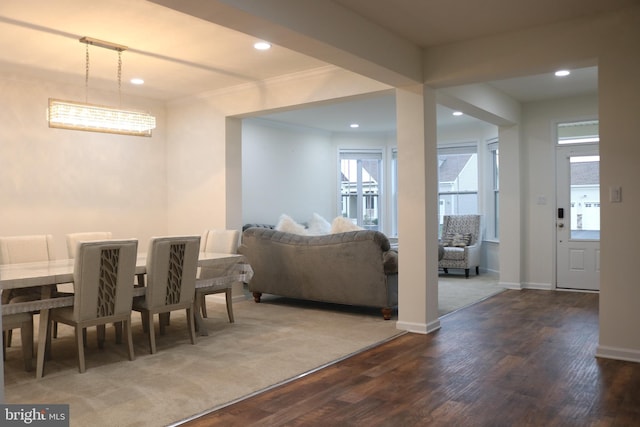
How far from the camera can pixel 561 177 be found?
701 centimetres

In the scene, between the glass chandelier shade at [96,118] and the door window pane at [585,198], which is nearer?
the glass chandelier shade at [96,118]

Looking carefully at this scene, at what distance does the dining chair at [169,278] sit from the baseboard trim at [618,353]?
10.5ft

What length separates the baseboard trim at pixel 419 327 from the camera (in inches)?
186

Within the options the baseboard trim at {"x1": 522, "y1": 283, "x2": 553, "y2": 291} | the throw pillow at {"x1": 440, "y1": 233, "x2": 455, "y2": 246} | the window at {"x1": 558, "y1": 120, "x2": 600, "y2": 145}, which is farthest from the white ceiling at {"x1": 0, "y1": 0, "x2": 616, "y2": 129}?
the throw pillow at {"x1": 440, "y1": 233, "x2": 455, "y2": 246}

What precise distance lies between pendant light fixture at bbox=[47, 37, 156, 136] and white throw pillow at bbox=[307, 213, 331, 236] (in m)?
4.40

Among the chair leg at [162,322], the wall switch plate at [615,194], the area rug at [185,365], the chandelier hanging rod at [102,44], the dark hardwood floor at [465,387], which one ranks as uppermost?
the chandelier hanging rod at [102,44]

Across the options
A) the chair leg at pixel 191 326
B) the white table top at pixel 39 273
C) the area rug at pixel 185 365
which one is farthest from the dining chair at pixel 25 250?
the chair leg at pixel 191 326

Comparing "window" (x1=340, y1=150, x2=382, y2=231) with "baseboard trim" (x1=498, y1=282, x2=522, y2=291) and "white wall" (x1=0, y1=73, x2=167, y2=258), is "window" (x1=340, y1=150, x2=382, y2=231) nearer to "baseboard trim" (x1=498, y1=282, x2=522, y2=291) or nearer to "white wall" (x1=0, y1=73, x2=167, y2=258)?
"baseboard trim" (x1=498, y1=282, x2=522, y2=291)

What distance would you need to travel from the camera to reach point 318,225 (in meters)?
9.11

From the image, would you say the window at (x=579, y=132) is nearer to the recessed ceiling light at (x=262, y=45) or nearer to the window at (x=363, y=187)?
the window at (x=363, y=187)

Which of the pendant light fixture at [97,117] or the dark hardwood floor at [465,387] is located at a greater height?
the pendant light fixture at [97,117]

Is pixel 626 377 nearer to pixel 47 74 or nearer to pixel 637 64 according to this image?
pixel 637 64

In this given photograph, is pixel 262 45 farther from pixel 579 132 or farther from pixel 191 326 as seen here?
pixel 579 132

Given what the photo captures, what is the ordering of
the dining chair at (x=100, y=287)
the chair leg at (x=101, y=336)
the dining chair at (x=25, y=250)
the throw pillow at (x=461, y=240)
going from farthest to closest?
the throw pillow at (x=461, y=240) → the dining chair at (x=25, y=250) → the chair leg at (x=101, y=336) → the dining chair at (x=100, y=287)
